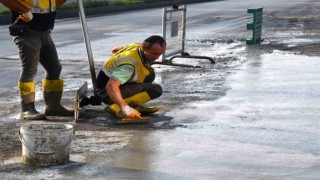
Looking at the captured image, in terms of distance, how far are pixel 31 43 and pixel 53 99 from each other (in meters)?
0.73

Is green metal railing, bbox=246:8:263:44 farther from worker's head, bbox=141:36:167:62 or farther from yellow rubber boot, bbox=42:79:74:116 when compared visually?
Result: worker's head, bbox=141:36:167:62

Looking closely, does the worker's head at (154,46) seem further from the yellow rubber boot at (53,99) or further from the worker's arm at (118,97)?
the yellow rubber boot at (53,99)

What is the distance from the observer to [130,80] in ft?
28.6

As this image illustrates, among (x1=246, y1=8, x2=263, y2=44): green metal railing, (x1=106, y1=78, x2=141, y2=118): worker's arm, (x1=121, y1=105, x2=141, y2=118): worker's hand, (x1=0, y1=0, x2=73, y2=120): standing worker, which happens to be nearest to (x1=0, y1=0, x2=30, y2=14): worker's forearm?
(x1=0, y1=0, x2=73, y2=120): standing worker

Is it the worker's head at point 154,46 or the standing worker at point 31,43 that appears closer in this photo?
the worker's head at point 154,46

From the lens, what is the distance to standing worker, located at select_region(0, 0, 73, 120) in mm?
8547

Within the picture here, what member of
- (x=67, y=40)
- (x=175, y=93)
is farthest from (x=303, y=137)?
(x=67, y=40)

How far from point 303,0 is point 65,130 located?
124 feet

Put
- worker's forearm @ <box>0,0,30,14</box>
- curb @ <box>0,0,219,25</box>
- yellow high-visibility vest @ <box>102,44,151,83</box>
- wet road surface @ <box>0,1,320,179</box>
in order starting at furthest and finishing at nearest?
curb @ <box>0,0,219,25</box>, yellow high-visibility vest @ <box>102,44,151,83</box>, worker's forearm @ <box>0,0,30,14</box>, wet road surface @ <box>0,1,320,179</box>

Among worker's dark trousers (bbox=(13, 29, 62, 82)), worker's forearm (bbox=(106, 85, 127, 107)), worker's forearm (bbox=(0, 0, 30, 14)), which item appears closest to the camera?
worker's forearm (bbox=(106, 85, 127, 107))

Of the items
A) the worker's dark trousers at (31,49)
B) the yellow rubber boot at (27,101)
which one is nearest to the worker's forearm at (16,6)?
the worker's dark trousers at (31,49)

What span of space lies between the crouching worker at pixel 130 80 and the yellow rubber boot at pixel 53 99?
422 mm

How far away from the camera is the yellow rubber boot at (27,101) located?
871cm

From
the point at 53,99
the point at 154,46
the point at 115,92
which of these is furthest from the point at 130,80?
the point at 53,99
